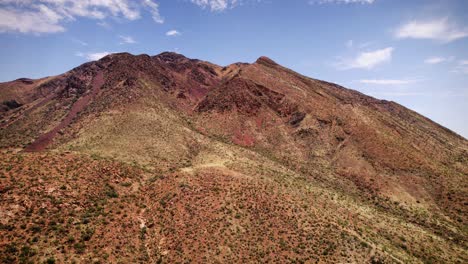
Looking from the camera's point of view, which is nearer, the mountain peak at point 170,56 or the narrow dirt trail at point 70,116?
the narrow dirt trail at point 70,116

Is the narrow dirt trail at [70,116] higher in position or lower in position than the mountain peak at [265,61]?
lower

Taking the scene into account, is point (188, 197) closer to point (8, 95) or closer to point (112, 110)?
point (112, 110)

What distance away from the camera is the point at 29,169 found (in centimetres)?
3212

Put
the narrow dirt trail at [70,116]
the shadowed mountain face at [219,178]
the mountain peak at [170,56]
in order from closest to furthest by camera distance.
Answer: the shadowed mountain face at [219,178] < the narrow dirt trail at [70,116] < the mountain peak at [170,56]

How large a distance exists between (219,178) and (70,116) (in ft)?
154

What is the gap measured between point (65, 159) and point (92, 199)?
8273 mm

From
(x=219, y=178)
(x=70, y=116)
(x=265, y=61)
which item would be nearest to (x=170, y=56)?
(x=265, y=61)

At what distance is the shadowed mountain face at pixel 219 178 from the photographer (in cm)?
2908

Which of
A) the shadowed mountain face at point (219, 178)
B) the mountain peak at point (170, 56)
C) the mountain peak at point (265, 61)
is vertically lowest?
the shadowed mountain face at point (219, 178)

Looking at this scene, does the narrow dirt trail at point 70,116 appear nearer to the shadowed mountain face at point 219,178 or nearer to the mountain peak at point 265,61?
the shadowed mountain face at point 219,178

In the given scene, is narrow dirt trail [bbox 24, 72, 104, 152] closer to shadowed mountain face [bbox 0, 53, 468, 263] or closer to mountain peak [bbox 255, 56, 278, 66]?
shadowed mountain face [bbox 0, 53, 468, 263]

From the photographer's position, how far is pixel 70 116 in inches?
2712

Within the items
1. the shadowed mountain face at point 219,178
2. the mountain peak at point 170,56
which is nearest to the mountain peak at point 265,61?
the shadowed mountain face at point 219,178

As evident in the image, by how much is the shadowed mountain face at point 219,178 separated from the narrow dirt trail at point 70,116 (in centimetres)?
46
